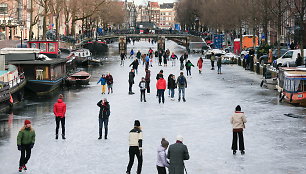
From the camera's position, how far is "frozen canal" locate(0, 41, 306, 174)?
2116cm

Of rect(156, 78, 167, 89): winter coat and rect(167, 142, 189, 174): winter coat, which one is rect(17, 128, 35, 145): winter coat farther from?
rect(156, 78, 167, 89): winter coat

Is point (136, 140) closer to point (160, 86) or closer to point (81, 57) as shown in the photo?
point (160, 86)

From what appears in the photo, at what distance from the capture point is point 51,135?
89.8 ft

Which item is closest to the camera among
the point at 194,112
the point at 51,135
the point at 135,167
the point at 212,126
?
the point at 135,167

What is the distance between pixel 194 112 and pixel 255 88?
13.3 m

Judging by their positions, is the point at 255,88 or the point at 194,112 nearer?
the point at 194,112

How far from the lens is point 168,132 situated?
27.6 metres

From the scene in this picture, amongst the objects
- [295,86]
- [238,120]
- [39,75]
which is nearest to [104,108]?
[238,120]

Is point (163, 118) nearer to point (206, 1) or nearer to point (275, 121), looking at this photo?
point (275, 121)

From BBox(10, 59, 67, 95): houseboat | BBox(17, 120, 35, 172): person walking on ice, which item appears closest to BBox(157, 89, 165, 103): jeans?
BBox(10, 59, 67, 95): houseboat

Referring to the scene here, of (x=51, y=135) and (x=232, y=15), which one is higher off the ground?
(x=232, y=15)

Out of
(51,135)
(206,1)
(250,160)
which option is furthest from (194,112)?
(206,1)

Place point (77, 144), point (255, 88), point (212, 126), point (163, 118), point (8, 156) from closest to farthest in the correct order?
1. point (8, 156)
2. point (77, 144)
3. point (212, 126)
4. point (163, 118)
5. point (255, 88)

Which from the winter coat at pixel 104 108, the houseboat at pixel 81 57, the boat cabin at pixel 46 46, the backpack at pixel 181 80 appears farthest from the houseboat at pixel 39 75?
the houseboat at pixel 81 57
